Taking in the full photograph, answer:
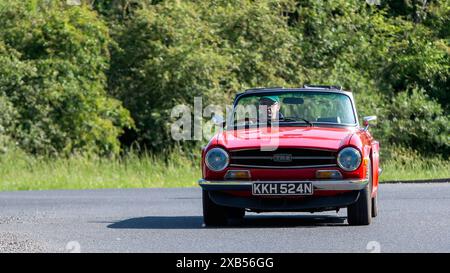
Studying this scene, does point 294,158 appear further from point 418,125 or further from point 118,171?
point 418,125

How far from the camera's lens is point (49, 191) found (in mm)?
24078

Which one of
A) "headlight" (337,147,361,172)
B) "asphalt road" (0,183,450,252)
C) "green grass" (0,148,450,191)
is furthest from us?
"green grass" (0,148,450,191)

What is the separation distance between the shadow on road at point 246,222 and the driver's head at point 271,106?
123 cm

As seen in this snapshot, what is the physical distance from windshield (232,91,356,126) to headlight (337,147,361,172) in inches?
52.3

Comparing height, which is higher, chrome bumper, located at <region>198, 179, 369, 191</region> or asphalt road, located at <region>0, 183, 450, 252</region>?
chrome bumper, located at <region>198, 179, 369, 191</region>

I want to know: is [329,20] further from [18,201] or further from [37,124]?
[18,201]

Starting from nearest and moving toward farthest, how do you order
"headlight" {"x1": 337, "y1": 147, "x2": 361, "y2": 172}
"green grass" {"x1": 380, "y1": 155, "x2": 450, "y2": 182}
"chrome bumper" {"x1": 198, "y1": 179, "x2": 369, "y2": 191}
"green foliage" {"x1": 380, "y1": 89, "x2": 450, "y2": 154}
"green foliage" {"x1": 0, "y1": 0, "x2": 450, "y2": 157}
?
"chrome bumper" {"x1": 198, "y1": 179, "x2": 369, "y2": 191}, "headlight" {"x1": 337, "y1": 147, "x2": 361, "y2": 172}, "green grass" {"x1": 380, "y1": 155, "x2": 450, "y2": 182}, "green foliage" {"x1": 0, "y1": 0, "x2": 450, "y2": 157}, "green foliage" {"x1": 380, "y1": 89, "x2": 450, "y2": 154}

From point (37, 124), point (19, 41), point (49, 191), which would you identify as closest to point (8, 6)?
point (19, 41)

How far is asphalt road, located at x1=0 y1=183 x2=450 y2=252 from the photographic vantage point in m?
12.5

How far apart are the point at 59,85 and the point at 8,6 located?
8.88 ft

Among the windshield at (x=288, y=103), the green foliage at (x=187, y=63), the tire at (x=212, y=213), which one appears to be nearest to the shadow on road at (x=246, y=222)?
the tire at (x=212, y=213)

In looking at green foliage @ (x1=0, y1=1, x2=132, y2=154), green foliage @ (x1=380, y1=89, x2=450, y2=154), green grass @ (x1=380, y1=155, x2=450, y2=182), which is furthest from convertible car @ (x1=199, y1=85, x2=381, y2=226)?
green foliage @ (x1=380, y1=89, x2=450, y2=154)

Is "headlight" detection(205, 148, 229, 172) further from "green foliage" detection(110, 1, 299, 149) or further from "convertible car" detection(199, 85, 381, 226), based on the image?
"green foliage" detection(110, 1, 299, 149)

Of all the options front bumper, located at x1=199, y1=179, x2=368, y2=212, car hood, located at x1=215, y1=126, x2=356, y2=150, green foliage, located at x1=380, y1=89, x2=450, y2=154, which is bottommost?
green foliage, located at x1=380, y1=89, x2=450, y2=154
